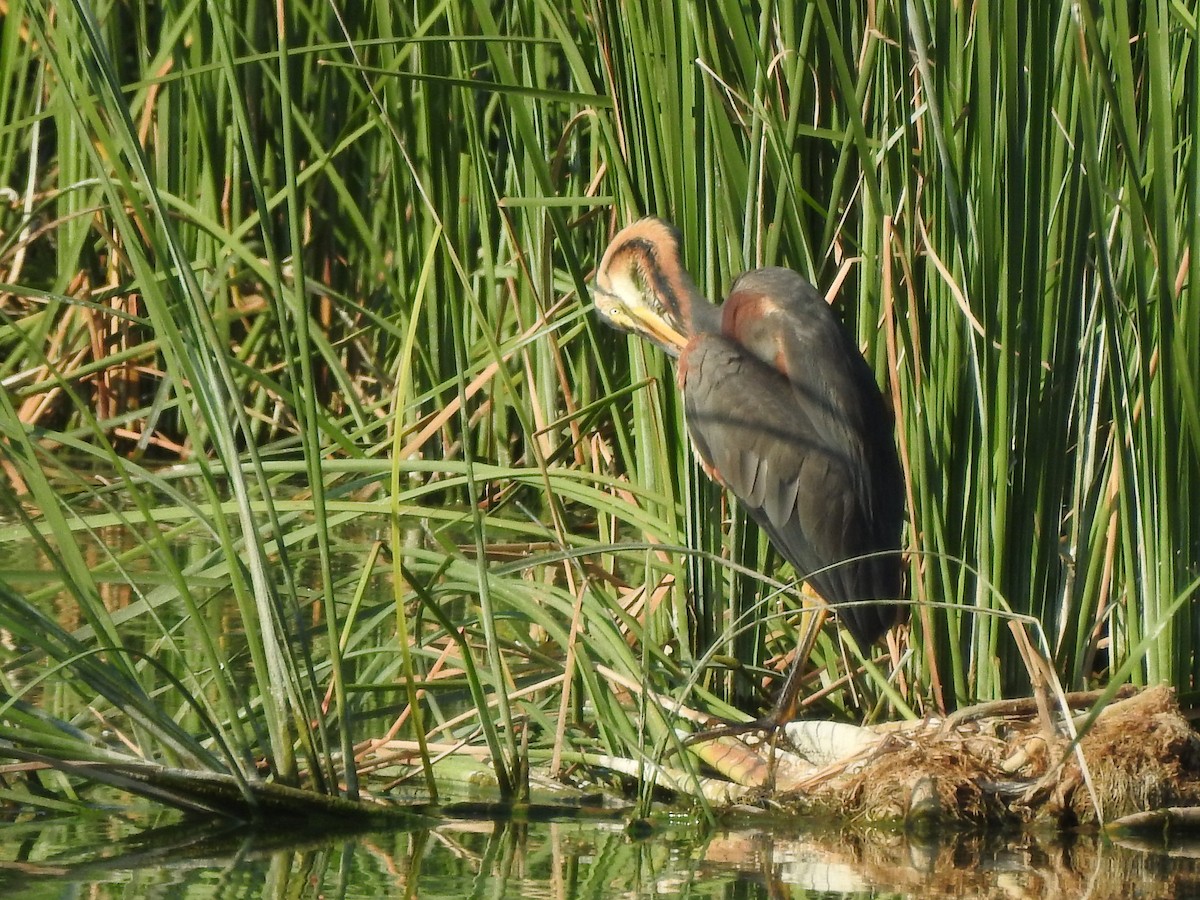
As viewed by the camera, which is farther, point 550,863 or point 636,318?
point 636,318

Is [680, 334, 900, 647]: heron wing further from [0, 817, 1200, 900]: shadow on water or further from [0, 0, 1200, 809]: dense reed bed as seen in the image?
[0, 817, 1200, 900]: shadow on water

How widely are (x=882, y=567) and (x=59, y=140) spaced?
10.9ft

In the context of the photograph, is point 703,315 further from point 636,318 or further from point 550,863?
point 550,863

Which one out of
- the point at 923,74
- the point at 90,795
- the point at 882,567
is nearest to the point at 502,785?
the point at 90,795

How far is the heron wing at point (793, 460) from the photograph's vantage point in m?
3.27

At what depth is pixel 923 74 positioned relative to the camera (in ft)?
8.44

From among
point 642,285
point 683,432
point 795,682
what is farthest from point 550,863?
point 642,285

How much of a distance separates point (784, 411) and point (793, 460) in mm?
110

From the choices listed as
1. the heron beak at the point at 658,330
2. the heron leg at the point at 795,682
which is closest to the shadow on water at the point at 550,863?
the heron leg at the point at 795,682

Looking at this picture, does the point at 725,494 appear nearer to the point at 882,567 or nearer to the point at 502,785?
the point at 882,567

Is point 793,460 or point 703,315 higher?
point 703,315

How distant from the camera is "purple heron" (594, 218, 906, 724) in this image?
128 inches

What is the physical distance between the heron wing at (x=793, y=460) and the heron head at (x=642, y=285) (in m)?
0.12

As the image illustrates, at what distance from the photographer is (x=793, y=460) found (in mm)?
3475
